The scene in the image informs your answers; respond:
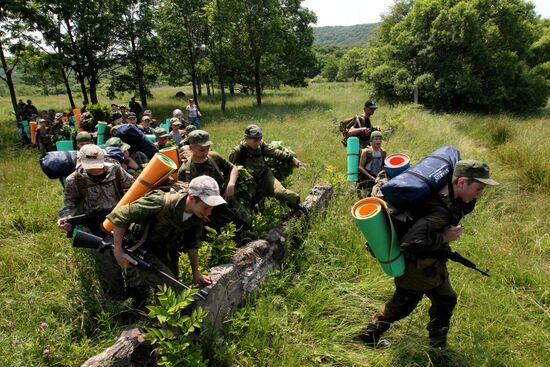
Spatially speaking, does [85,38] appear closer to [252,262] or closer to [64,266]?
[64,266]

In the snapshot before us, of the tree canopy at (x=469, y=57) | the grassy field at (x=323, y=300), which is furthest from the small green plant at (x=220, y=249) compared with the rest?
the tree canopy at (x=469, y=57)

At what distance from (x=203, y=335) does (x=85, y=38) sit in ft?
55.1

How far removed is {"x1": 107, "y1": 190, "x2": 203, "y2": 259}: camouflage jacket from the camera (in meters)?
2.61

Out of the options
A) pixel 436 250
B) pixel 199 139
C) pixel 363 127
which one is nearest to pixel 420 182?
pixel 436 250

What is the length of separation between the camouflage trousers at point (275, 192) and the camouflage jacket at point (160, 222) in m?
1.77

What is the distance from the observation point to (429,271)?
2.70 m

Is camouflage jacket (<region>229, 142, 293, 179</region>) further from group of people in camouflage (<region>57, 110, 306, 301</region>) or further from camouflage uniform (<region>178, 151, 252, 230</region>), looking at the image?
camouflage uniform (<region>178, 151, 252, 230</region>)

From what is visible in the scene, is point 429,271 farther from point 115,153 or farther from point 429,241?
point 115,153

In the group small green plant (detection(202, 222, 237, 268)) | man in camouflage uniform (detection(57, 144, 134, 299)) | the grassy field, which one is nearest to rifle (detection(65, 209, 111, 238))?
man in camouflage uniform (detection(57, 144, 134, 299))

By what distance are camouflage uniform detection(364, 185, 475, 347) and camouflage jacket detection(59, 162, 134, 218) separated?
2829 millimetres

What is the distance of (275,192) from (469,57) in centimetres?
1877

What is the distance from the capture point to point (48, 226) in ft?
16.5

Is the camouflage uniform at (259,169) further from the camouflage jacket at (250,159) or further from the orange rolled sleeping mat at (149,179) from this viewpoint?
the orange rolled sleeping mat at (149,179)

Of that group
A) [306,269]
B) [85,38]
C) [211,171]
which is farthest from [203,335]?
[85,38]
